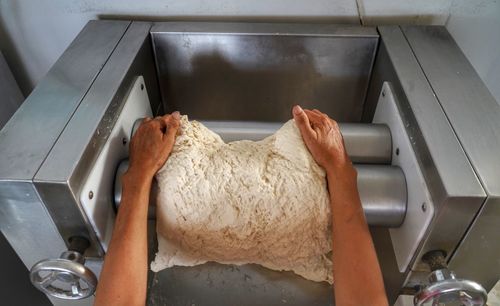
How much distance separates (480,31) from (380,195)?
0.60 metres

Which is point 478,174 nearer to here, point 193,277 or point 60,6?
point 193,277

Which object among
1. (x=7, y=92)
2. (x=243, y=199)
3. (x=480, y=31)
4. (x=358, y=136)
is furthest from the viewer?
(x=7, y=92)

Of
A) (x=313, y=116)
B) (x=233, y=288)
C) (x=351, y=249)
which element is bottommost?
(x=233, y=288)

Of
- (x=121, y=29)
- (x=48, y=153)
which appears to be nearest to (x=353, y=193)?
(x=48, y=153)

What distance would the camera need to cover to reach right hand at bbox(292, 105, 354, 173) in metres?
0.70

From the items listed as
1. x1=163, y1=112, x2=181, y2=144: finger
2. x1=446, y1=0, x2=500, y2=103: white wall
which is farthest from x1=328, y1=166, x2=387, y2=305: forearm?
x1=446, y1=0, x2=500, y2=103: white wall

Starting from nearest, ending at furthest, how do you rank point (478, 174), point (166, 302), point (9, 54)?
point (478, 174) → point (166, 302) → point (9, 54)

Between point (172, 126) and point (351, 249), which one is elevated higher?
point (172, 126)

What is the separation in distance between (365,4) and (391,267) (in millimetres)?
651

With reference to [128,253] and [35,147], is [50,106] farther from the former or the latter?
[128,253]

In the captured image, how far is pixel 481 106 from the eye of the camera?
27.2 inches

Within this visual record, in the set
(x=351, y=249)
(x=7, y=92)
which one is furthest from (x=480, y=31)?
(x=7, y=92)

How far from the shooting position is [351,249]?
0.64 m

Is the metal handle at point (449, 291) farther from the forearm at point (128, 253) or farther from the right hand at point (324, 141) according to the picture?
the forearm at point (128, 253)
